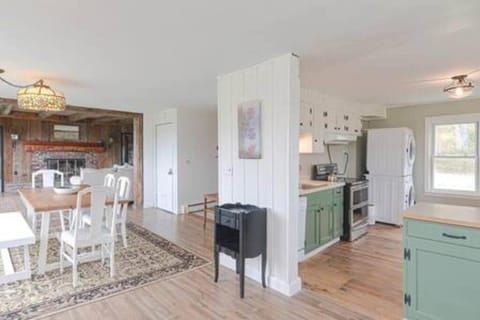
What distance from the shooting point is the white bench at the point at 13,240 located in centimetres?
256

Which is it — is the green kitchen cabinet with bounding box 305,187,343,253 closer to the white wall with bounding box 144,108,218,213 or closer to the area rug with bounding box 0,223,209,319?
the area rug with bounding box 0,223,209,319

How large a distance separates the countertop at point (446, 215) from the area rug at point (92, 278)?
2.37 m

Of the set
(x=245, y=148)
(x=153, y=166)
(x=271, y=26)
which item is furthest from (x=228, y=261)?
(x=153, y=166)

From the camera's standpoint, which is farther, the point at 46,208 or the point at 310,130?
the point at 310,130

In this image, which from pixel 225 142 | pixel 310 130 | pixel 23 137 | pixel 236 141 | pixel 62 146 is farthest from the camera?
pixel 62 146

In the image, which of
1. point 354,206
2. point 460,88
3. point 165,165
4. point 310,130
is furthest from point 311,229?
point 165,165

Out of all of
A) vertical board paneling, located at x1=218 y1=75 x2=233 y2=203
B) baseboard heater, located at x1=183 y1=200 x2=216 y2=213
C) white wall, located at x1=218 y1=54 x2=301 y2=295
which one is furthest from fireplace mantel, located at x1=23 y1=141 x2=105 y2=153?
white wall, located at x1=218 y1=54 x2=301 y2=295

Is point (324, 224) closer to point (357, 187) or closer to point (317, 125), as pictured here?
point (357, 187)

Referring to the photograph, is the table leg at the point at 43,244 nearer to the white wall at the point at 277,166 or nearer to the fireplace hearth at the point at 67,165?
the white wall at the point at 277,166

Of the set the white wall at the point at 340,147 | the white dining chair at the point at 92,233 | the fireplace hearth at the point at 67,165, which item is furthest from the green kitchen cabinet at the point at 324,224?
the fireplace hearth at the point at 67,165

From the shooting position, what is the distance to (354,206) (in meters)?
4.47

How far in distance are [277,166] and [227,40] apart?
1.25 metres

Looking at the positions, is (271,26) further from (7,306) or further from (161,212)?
(161,212)

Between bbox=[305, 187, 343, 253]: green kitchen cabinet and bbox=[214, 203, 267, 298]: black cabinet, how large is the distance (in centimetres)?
98
